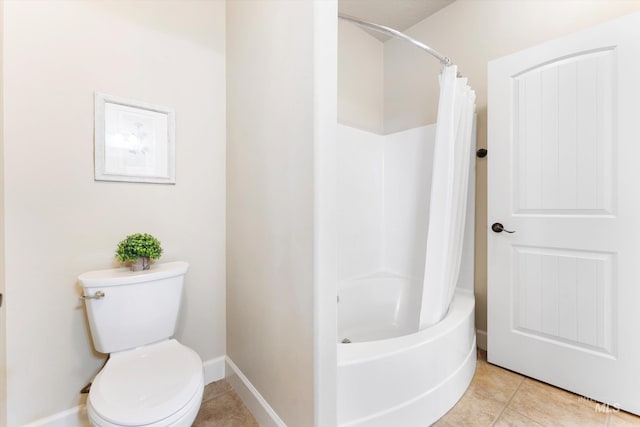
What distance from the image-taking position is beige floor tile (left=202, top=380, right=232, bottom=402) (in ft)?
5.06

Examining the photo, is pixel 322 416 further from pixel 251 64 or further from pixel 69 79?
pixel 69 79

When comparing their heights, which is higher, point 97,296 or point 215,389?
point 97,296

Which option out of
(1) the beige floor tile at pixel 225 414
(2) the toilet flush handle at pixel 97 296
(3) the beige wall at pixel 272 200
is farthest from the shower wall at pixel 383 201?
(2) the toilet flush handle at pixel 97 296

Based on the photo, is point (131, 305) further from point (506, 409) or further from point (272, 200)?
point (506, 409)

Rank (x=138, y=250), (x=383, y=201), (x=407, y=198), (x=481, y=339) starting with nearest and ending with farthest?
(x=138, y=250)
(x=481, y=339)
(x=407, y=198)
(x=383, y=201)

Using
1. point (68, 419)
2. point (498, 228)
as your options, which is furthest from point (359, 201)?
point (68, 419)

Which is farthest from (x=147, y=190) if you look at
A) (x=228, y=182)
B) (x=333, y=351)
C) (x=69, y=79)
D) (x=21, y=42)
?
(x=333, y=351)

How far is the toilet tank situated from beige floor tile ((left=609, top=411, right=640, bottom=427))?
7.21ft

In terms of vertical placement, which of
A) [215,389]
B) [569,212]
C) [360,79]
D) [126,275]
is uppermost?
[360,79]

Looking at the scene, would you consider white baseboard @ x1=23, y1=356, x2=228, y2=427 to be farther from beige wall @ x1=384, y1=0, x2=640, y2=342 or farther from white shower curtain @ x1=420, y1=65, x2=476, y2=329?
beige wall @ x1=384, y1=0, x2=640, y2=342

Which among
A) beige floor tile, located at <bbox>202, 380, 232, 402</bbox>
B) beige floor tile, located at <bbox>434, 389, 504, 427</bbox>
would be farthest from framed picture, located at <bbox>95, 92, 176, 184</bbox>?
beige floor tile, located at <bbox>434, 389, 504, 427</bbox>

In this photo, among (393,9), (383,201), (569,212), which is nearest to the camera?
(569,212)

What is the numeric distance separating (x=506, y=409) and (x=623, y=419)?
0.53 metres

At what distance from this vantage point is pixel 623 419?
1324 mm
